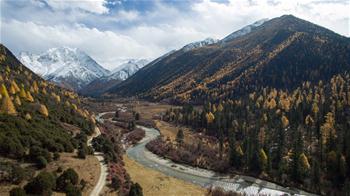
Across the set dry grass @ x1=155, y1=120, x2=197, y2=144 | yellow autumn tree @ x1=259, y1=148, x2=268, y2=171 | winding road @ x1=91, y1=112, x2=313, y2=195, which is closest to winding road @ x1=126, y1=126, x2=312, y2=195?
winding road @ x1=91, y1=112, x2=313, y2=195

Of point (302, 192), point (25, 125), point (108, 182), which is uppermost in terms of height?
point (25, 125)

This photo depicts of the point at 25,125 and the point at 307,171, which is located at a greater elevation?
the point at 25,125

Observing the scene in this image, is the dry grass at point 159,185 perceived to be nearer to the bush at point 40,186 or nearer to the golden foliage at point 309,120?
the bush at point 40,186

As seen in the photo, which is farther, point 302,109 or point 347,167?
point 302,109

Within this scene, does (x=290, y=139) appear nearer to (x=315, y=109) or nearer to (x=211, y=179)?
(x=315, y=109)

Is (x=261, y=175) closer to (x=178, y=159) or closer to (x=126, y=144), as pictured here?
(x=178, y=159)

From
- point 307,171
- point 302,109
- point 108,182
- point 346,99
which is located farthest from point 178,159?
point 346,99
